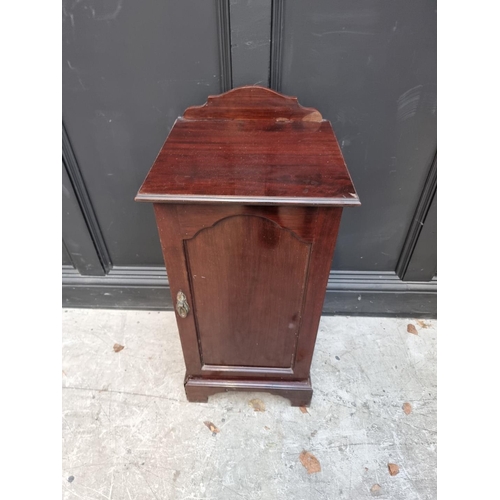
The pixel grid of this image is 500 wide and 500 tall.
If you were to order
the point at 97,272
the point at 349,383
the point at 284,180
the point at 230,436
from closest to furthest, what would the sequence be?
the point at 284,180
the point at 230,436
the point at 349,383
the point at 97,272

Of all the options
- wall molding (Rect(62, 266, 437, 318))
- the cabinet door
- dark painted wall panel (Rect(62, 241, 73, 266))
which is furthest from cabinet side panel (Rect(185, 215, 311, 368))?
dark painted wall panel (Rect(62, 241, 73, 266))

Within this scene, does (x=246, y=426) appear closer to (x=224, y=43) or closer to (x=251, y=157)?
(x=251, y=157)

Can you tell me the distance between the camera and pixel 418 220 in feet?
4.30

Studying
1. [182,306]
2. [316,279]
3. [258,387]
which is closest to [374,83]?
[316,279]

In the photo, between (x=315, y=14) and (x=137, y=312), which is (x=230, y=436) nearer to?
(x=137, y=312)

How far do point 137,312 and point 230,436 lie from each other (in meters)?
0.72

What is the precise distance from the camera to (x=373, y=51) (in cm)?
101

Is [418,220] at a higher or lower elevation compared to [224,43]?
lower

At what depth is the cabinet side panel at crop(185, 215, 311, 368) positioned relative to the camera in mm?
812

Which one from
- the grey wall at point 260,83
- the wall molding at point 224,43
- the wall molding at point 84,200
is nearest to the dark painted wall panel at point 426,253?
the grey wall at point 260,83

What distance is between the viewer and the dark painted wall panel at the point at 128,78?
0.99 meters

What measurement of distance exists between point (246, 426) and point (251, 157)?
913mm

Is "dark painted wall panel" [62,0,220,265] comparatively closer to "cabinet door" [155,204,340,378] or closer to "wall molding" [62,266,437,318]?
"wall molding" [62,266,437,318]

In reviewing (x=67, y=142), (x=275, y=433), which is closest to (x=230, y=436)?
(x=275, y=433)
